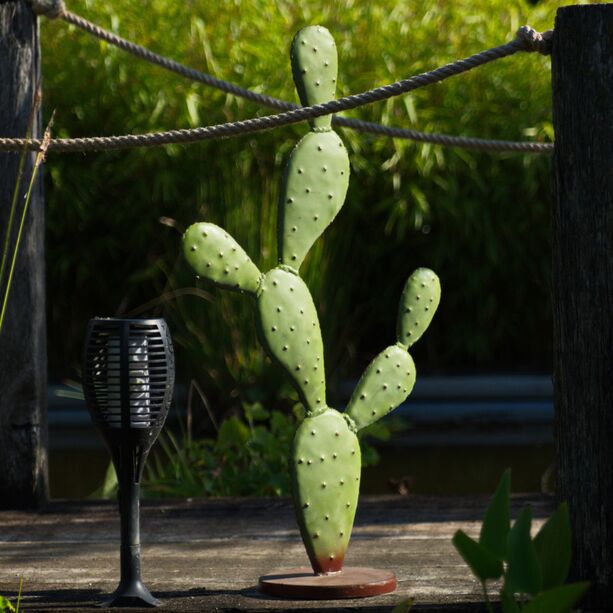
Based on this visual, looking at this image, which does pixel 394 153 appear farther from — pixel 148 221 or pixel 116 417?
pixel 116 417

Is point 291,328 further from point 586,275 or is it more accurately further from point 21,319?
point 21,319

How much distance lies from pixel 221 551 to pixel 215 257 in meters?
0.75

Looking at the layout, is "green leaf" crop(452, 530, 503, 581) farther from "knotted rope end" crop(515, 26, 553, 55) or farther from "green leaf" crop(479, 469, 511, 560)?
"knotted rope end" crop(515, 26, 553, 55)

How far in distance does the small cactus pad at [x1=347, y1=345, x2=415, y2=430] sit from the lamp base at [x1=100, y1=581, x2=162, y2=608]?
1.54 ft

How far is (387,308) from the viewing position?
20.3 feet

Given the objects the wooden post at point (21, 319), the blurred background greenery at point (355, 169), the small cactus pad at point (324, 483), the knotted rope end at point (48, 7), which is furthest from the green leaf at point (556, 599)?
the blurred background greenery at point (355, 169)

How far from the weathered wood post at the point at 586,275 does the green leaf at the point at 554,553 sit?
525 millimetres

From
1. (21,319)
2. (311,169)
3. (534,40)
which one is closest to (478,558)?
(311,169)

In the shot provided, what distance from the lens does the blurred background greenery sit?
232 inches

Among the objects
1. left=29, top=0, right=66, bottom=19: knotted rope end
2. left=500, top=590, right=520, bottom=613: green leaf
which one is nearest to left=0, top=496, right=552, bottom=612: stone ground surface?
left=500, top=590, right=520, bottom=613: green leaf

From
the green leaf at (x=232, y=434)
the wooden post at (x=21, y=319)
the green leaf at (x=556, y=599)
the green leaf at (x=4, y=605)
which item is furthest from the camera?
the green leaf at (x=232, y=434)

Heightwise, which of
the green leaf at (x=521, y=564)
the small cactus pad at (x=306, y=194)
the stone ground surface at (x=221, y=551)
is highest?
the small cactus pad at (x=306, y=194)

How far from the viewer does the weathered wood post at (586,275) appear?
212 centimetres

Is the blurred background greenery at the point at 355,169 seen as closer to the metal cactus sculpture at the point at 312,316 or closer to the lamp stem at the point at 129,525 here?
the metal cactus sculpture at the point at 312,316
